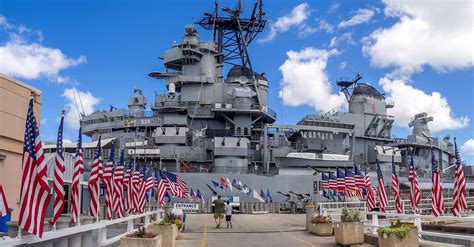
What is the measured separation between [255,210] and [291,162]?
1130cm

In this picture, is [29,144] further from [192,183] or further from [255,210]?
[192,183]

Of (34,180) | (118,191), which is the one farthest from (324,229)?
(34,180)

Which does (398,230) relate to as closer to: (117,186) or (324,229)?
(117,186)

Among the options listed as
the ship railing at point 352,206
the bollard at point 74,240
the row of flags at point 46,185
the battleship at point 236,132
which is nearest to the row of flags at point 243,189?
the battleship at point 236,132

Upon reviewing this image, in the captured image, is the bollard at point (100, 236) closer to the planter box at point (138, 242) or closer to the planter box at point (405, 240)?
the planter box at point (138, 242)

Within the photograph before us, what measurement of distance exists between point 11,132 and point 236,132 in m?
33.7

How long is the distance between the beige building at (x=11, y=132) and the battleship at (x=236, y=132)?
23.9m

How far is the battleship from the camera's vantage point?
1973 inches

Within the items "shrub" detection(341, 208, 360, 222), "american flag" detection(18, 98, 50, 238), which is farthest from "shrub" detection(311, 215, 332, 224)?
"american flag" detection(18, 98, 50, 238)

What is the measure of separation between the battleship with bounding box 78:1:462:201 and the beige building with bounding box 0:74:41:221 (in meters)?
23.9

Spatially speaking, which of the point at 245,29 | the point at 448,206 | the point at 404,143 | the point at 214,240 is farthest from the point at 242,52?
the point at 214,240

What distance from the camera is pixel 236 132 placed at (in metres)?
53.8

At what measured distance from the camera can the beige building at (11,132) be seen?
2100cm

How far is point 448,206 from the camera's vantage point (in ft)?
126
